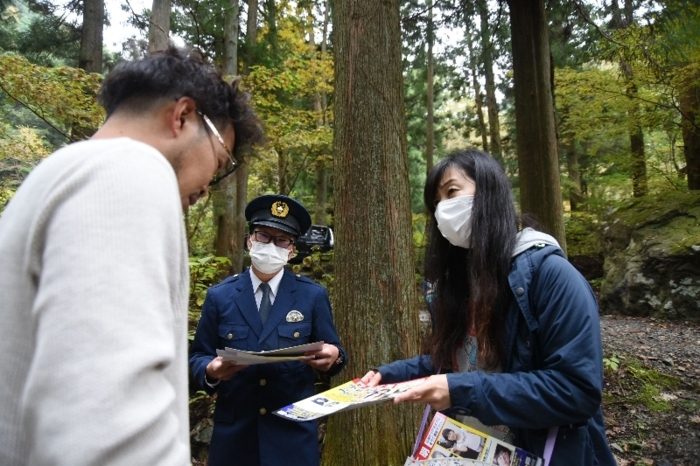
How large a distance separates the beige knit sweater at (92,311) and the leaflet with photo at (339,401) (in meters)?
0.75

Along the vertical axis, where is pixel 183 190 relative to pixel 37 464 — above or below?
above

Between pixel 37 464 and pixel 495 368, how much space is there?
149 cm

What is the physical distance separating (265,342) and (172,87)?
5.87ft

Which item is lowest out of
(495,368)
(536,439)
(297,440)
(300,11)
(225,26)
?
(297,440)

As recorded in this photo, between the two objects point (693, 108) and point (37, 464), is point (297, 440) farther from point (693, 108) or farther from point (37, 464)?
point (693, 108)

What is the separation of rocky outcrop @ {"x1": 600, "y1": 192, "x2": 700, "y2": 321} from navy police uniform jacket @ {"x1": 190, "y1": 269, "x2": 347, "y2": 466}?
7.39 m

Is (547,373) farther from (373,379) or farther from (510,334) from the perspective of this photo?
(373,379)

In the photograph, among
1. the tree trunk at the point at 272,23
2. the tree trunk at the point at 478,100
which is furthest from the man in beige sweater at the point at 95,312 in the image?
the tree trunk at the point at 478,100

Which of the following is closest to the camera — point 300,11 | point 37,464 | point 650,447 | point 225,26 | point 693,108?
point 37,464

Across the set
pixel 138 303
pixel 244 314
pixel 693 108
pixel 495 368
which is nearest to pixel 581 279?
pixel 495 368

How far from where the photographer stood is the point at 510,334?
1.70 meters

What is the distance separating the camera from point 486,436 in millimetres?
1704

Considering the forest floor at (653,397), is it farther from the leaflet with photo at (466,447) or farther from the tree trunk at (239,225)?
the tree trunk at (239,225)

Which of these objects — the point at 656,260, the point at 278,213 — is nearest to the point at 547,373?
the point at 278,213
